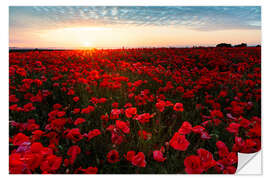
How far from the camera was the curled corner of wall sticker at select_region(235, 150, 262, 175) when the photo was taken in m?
1.67

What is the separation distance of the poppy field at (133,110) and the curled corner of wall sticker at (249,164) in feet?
0.26

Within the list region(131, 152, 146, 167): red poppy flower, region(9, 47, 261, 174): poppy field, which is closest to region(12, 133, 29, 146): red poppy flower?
region(9, 47, 261, 174): poppy field

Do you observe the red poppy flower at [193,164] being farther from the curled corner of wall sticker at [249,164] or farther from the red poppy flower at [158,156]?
the curled corner of wall sticker at [249,164]

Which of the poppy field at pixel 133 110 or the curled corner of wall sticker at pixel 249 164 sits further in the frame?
the curled corner of wall sticker at pixel 249 164

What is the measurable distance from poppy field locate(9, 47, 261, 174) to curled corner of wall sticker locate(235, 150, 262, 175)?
0.08 metres

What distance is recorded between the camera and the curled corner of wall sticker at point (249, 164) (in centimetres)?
167

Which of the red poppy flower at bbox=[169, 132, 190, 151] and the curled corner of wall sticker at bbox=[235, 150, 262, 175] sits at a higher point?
the red poppy flower at bbox=[169, 132, 190, 151]

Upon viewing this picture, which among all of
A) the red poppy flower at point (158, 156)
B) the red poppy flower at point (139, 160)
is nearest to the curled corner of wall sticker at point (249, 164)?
the red poppy flower at point (158, 156)

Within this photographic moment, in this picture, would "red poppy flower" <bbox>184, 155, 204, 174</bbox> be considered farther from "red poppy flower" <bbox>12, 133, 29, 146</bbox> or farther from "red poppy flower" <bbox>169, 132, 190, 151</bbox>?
"red poppy flower" <bbox>12, 133, 29, 146</bbox>

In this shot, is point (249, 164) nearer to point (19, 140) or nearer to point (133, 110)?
point (133, 110)

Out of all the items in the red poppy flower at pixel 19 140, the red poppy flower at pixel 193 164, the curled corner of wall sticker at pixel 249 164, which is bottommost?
the curled corner of wall sticker at pixel 249 164

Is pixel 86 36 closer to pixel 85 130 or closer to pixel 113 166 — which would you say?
pixel 85 130

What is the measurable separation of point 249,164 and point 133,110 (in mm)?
1123
